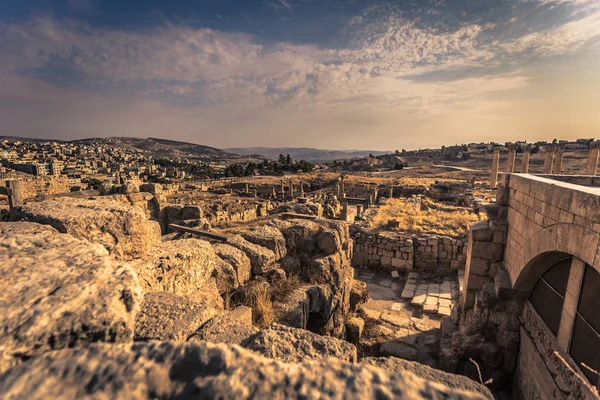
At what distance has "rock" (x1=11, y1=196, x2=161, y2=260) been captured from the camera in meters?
2.92

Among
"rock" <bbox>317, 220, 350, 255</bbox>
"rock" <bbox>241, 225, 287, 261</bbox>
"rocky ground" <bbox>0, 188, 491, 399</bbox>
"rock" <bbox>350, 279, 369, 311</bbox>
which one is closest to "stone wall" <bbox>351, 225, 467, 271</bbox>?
"rock" <bbox>350, 279, 369, 311</bbox>

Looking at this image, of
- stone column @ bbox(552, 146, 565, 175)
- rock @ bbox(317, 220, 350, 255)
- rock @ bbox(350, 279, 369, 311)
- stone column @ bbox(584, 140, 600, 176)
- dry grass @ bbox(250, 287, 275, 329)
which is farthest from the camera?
stone column @ bbox(552, 146, 565, 175)

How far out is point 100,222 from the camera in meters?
3.05

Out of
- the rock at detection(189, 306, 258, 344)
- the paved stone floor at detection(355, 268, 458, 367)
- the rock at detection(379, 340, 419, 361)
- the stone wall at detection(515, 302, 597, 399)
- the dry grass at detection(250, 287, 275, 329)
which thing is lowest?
the paved stone floor at detection(355, 268, 458, 367)

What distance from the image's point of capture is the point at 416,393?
1.08m

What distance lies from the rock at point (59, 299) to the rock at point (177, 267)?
1.42 metres

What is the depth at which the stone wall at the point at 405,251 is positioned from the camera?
11.0m

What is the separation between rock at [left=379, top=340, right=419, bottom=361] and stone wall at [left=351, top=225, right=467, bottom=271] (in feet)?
17.7

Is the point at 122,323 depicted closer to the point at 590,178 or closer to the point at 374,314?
the point at 374,314

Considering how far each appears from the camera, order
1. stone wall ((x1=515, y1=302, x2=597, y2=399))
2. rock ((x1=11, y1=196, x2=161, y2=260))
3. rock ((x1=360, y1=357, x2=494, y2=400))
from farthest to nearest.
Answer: stone wall ((x1=515, y1=302, x2=597, y2=399)) → rock ((x1=11, y1=196, x2=161, y2=260)) → rock ((x1=360, y1=357, x2=494, y2=400))

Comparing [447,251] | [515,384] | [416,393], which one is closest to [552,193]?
[515,384]

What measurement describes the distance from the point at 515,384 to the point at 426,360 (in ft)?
4.85

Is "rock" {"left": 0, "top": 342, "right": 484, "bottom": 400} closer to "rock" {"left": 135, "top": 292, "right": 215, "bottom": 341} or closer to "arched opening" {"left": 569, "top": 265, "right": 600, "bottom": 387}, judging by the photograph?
"rock" {"left": 135, "top": 292, "right": 215, "bottom": 341}

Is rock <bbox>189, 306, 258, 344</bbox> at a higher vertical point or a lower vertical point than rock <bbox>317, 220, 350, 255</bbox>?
higher
